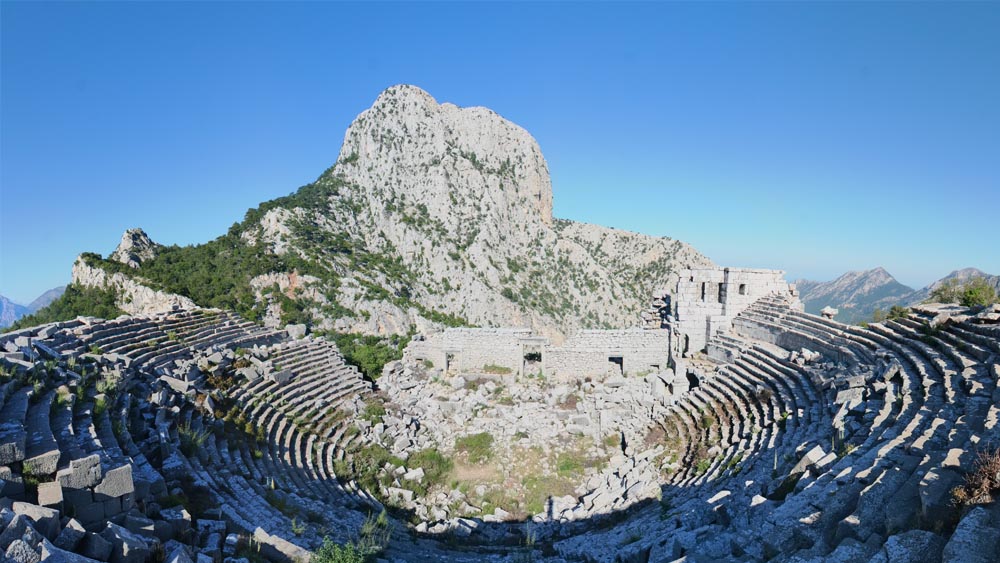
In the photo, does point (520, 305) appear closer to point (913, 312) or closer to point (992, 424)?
point (913, 312)

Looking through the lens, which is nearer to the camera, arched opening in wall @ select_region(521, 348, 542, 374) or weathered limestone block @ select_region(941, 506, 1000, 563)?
weathered limestone block @ select_region(941, 506, 1000, 563)

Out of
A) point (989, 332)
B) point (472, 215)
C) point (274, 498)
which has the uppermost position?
point (472, 215)

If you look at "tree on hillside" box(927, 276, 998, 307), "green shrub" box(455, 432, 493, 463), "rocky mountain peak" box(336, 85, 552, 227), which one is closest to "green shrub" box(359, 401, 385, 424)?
"green shrub" box(455, 432, 493, 463)

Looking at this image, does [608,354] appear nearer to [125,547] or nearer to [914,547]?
[914,547]

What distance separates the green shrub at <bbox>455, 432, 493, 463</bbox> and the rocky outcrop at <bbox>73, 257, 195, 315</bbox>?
24.8 metres

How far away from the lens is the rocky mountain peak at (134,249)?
124ft

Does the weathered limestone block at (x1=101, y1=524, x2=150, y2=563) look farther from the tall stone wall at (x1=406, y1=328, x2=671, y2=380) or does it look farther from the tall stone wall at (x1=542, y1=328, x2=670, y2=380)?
the tall stone wall at (x1=542, y1=328, x2=670, y2=380)

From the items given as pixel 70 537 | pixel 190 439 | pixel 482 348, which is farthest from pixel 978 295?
pixel 190 439

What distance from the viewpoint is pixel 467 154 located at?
212 ft

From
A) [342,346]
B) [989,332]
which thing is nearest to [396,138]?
[342,346]

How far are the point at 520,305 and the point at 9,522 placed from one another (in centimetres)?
4896

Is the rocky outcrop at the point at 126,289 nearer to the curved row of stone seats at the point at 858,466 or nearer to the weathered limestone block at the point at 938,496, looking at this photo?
the curved row of stone seats at the point at 858,466

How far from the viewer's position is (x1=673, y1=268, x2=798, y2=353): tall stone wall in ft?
64.8

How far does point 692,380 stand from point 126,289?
38097mm
